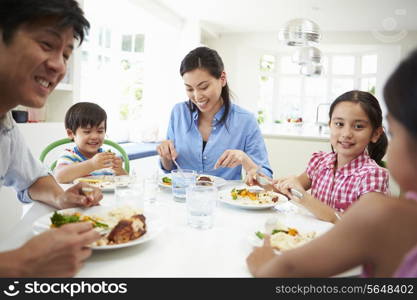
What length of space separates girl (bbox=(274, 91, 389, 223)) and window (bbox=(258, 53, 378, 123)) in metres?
5.81

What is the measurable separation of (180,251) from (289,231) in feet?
1.03

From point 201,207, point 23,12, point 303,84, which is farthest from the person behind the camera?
point 303,84

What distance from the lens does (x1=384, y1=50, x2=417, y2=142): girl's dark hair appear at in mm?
536

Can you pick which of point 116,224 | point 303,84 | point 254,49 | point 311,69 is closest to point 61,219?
point 116,224

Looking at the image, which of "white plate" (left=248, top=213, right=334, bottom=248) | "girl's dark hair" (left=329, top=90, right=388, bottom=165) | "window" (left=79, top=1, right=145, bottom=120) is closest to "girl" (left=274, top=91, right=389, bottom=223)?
"girl's dark hair" (left=329, top=90, right=388, bottom=165)

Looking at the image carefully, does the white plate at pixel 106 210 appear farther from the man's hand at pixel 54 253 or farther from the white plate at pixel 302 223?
the white plate at pixel 302 223

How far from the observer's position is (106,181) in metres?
1.60

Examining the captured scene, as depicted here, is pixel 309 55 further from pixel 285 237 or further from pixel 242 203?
pixel 285 237

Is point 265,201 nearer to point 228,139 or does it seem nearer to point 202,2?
point 228,139

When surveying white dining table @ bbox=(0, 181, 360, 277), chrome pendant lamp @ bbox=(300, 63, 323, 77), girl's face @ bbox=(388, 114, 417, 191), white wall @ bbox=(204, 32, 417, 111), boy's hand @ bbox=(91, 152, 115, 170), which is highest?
white wall @ bbox=(204, 32, 417, 111)

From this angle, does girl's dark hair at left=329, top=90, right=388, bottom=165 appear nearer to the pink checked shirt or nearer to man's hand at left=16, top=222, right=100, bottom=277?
the pink checked shirt

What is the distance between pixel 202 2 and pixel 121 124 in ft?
6.93

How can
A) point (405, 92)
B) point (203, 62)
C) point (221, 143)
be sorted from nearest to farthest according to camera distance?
point (405, 92) < point (203, 62) < point (221, 143)

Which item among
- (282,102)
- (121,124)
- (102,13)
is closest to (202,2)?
(102,13)
